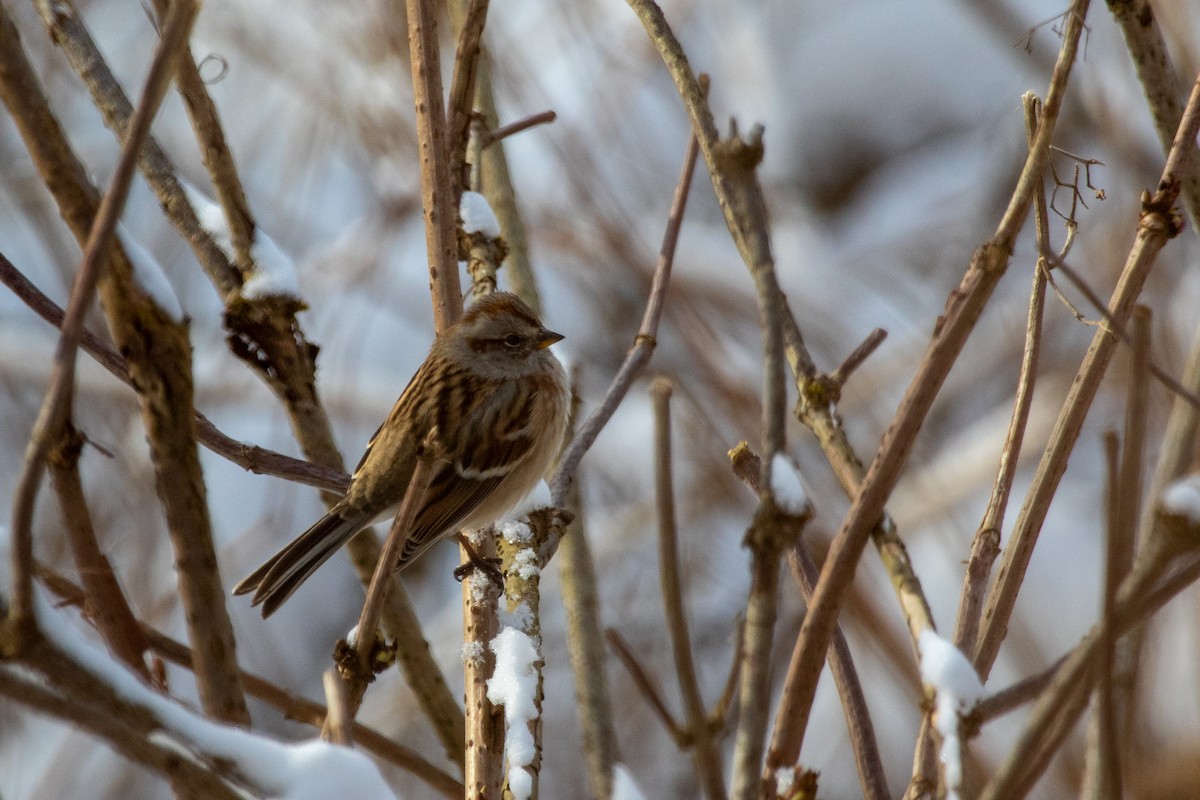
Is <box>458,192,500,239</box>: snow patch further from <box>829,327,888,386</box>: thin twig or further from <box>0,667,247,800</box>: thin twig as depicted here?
<box>0,667,247,800</box>: thin twig

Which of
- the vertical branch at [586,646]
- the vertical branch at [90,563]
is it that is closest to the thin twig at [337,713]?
the vertical branch at [90,563]

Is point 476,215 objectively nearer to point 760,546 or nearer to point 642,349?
point 642,349

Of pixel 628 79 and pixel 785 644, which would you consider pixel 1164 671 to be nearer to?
pixel 785 644

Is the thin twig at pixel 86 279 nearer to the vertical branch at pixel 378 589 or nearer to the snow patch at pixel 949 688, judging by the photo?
the vertical branch at pixel 378 589

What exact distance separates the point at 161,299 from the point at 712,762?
2.37 ft

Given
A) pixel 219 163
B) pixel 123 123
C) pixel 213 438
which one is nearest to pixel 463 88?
pixel 219 163

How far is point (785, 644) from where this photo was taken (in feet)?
14.1

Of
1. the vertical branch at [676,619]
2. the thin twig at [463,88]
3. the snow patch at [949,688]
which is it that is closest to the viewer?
the vertical branch at [676,619]

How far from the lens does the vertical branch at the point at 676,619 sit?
3.35 ft

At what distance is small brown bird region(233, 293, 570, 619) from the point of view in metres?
3.19

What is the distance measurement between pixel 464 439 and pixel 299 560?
2.55 feet

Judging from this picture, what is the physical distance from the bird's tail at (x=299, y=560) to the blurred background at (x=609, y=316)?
148 centimetres

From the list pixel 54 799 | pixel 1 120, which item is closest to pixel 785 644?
pixel 54 799

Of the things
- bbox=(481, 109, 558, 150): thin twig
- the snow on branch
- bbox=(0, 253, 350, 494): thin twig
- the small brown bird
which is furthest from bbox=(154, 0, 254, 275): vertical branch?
bbox=(481, 109, 558, 150): thin twig
